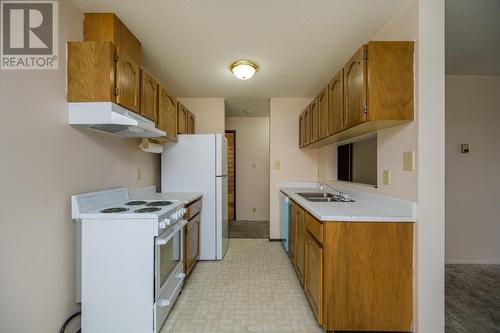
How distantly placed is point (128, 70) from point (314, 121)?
2.06 meters

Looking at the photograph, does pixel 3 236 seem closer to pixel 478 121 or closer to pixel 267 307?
pixel 267 307

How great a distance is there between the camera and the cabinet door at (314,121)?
2.73 metres

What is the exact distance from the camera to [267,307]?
2027mm

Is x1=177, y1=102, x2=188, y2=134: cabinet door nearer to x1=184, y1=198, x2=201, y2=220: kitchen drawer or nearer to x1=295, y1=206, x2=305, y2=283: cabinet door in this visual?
x1=184, y1=198, x2=201, y2=220: kitchen drawer

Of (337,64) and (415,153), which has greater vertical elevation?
(337,64)

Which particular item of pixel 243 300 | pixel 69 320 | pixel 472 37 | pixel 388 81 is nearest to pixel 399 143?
pixel 388 81

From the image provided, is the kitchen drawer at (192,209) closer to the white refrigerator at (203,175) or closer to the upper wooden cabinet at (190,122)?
the white refrigerator at (203,175)

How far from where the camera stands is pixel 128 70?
6.04ft

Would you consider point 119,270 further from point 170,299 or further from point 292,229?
point 292,229

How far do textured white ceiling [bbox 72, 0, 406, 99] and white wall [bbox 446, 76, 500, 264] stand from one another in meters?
1.77

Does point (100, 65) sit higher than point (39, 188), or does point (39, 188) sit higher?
point (100, 65)

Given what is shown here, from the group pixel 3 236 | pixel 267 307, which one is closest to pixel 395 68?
pixel 267 307

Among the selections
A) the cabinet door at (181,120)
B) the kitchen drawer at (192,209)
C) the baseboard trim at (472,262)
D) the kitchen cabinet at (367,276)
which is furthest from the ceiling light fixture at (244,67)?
the baseboard trim at (472,262)

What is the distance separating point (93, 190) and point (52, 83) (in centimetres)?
81
